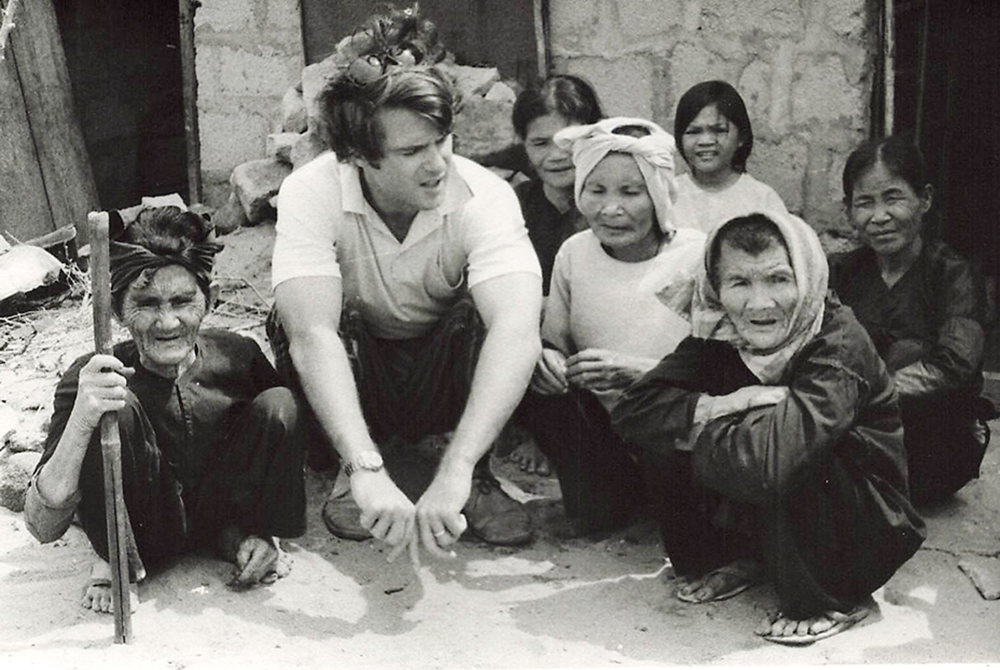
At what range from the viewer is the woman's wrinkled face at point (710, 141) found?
443 centimetres

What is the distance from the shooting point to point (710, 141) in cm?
444

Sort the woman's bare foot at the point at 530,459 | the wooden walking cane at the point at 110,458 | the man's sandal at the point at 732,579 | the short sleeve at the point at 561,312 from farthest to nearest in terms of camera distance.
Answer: the woman's bare foot at the point at 530,459 → the short sleeve at the point at 561,312 → the man's sandal at the point at 732,579 → the wooden walking cane at the point at 110,458

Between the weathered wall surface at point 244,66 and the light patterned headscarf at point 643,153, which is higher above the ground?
the weathered wall surface at point 244,66

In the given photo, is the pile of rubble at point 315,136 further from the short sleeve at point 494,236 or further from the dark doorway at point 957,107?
the dark doorway at point 957,107

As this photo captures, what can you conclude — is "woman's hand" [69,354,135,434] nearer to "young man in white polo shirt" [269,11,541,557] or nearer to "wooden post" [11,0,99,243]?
"young man in white polo shirt" [269,11,541,557]

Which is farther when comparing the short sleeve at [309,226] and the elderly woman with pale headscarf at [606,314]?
the elderly woman with pale headscarf at [606,314]

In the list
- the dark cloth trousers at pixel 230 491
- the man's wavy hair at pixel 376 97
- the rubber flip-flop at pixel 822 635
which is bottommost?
the rubber flip-flop at pixel 822 635

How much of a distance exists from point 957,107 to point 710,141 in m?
1.67

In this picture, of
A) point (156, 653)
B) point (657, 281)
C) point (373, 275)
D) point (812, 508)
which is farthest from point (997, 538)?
point (156, 653)

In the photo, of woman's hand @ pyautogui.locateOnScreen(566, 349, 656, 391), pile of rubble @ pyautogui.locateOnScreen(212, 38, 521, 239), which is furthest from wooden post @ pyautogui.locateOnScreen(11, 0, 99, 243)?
woman's hand @ pyautogui.locateOnScreen(566, 349, 656, 391)

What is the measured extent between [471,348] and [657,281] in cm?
56

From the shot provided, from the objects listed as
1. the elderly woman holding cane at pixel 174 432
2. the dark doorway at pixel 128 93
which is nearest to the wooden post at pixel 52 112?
the dark doorway at pixel 128 93

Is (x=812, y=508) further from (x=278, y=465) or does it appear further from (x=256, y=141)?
(x=256, y=141)

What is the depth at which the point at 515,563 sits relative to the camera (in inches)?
144
